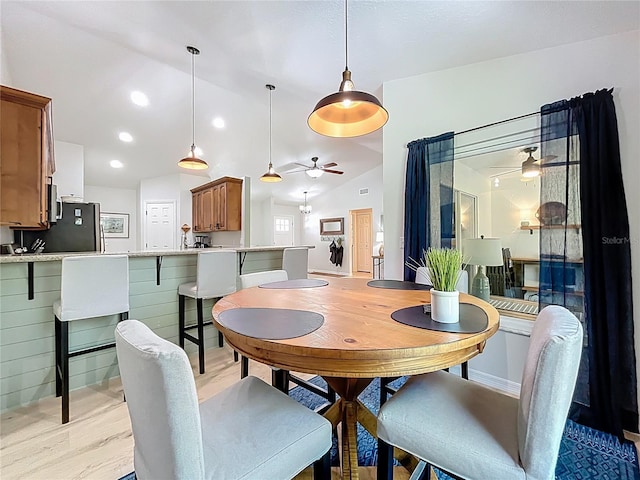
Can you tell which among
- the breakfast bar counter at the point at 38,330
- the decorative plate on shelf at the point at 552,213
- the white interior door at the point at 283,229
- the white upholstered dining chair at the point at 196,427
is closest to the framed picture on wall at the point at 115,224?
the white interior door at the point at 283,229

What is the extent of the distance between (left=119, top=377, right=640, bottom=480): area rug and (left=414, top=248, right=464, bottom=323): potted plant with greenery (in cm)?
96

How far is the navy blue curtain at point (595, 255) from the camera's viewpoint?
1.76m

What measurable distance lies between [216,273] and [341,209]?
22.3 ft

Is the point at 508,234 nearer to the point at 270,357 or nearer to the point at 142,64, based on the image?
the point at 270,357

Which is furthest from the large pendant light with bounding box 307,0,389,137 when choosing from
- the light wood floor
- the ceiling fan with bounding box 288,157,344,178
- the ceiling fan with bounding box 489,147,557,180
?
the ceiling fan with bounding box 288,157,344,178

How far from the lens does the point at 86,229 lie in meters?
3.90

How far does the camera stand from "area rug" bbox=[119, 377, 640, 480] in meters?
1.47

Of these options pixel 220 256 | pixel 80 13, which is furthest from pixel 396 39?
pixel 80 13

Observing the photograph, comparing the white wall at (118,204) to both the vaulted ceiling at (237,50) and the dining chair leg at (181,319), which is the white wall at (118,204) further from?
the dining chair leg at (181,319)

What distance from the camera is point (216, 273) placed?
2754mm

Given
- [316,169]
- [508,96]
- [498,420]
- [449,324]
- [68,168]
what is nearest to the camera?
[498,420]

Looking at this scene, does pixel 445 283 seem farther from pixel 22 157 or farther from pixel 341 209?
pixel 341 209

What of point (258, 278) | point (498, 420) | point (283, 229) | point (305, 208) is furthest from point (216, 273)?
point (283, 229)

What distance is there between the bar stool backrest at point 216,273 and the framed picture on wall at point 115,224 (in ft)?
20.6
